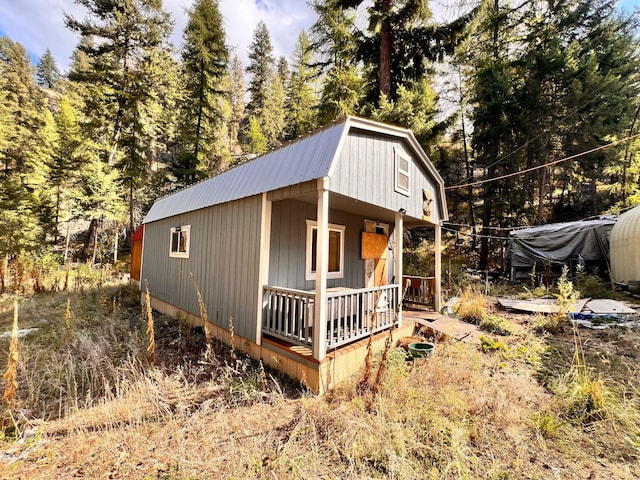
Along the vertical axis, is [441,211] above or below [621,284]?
above

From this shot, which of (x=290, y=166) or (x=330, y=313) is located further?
(x=330, y=313)

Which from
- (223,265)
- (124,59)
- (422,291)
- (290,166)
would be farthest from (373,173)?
(124,59)

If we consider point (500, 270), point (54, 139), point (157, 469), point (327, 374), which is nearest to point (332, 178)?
point (327, 374)

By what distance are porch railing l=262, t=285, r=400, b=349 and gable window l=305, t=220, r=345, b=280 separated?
1396 millimetres

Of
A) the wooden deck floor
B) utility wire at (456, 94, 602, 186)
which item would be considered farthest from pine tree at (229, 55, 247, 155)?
the wooden deck floor

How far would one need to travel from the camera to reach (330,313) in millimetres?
4715

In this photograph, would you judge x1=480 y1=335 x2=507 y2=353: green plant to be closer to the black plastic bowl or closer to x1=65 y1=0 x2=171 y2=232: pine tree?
the black plastic bowl

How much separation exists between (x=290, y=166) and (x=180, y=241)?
436 centimetres

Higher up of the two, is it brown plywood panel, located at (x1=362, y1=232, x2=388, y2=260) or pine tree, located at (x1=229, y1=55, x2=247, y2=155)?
pine tree, located at (x1=229, y1=55, x2=247, y2=155)

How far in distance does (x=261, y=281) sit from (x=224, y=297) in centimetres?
127

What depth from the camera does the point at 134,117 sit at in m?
14.4

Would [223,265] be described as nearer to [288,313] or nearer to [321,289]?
[288,313]

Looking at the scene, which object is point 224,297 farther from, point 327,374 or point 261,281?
point 327,374

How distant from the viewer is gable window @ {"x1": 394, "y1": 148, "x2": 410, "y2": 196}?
5750 mm
